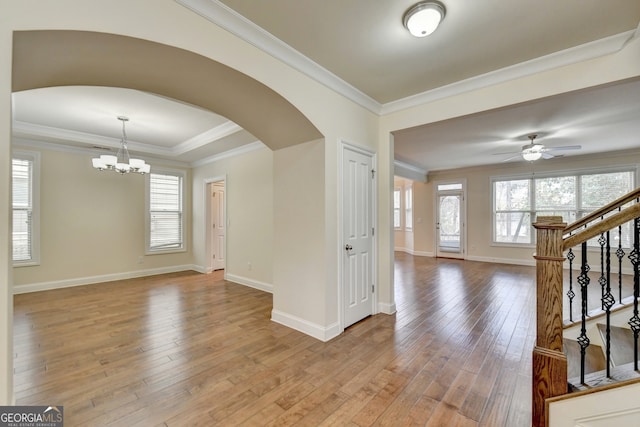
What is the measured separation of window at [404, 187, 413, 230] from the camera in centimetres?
933

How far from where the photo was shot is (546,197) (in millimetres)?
6684

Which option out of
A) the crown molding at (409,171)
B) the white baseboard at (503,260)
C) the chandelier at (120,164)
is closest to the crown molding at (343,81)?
the chandelier at (120,164)

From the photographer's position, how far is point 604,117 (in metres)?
3.87

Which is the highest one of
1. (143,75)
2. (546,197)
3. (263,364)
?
(143,75)

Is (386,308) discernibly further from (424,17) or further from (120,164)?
(120,164)

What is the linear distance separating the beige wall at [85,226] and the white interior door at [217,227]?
1181 millimetres

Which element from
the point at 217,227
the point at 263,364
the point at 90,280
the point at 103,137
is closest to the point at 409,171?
the point at 217,227

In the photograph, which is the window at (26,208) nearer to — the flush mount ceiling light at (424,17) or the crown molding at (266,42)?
the crown molding at (266,42)

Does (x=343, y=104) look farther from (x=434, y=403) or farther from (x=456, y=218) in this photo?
(x=456, y=218)

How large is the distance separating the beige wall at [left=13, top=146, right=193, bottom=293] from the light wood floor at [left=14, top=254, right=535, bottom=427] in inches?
37.2

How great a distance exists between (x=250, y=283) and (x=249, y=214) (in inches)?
51.7

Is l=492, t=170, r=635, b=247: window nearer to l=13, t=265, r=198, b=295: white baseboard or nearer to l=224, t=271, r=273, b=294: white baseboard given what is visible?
l=224, t=271, r=273, b=294: white baseboard

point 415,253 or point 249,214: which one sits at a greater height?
point 249,214

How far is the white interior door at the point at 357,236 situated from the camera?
3.09 m
